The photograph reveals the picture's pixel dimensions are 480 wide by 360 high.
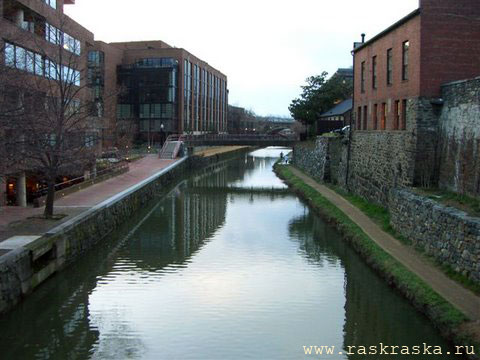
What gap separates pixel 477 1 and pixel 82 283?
19.8 metres

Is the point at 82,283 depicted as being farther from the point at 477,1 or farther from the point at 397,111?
the point at 477,1

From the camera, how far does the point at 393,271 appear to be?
17719mm

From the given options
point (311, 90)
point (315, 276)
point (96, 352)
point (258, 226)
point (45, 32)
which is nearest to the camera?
point (96, 352)

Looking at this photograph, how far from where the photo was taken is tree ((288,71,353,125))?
62.3 m

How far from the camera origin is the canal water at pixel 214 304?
13.6m

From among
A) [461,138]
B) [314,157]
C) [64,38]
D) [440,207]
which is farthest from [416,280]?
[314,157]

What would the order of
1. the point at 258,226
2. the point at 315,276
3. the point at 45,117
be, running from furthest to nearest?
the point at 258,226
the point at 45,117
the point at 315,276

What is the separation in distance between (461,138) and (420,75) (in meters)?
4.04

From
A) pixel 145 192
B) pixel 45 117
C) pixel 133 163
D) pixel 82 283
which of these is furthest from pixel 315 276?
pixel 133 163

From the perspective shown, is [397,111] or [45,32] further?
[45,32]

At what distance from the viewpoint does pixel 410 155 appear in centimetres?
2489

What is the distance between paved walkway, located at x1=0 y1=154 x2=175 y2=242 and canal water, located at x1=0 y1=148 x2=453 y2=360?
211cm

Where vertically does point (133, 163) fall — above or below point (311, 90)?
below

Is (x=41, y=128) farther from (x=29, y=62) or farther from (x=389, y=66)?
(x=389, y=66)
